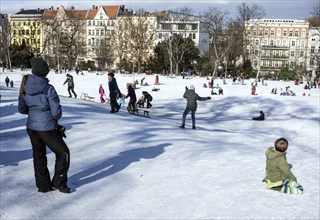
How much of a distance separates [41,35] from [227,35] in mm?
53024

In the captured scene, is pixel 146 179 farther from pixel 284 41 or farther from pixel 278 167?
pixel 284 41

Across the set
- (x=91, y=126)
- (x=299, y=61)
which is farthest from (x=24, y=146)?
(x=299, y=61)

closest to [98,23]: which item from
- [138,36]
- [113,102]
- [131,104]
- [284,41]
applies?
[138,36]

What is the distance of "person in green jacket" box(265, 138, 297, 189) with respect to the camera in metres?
5.52

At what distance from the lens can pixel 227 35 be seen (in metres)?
54.6

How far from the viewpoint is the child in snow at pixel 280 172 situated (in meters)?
5.50

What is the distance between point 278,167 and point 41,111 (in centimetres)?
338

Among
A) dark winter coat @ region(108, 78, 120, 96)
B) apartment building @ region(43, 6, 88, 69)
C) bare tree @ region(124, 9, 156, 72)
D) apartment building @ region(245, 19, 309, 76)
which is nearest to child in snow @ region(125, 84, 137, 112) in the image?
dark winter coat @ region(108, 78, 120, 96)

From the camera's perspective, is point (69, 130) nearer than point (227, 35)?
Yes

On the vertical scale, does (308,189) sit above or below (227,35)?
below

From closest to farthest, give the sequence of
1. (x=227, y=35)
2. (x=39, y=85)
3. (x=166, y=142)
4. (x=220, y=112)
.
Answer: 1. (x=39, y=85)
2. (x=166, y=142)
3. (x=220, y=112)
4. (x=227, y=35)

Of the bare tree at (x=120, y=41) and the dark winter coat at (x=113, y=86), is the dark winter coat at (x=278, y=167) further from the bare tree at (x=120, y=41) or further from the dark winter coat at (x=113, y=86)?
the bare tree at (x=120, y=41)

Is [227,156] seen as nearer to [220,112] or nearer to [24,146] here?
[24,146]

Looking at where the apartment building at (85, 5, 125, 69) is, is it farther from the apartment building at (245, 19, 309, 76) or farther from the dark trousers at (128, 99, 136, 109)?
the dark trousers at (128, 99, 136, 109)
